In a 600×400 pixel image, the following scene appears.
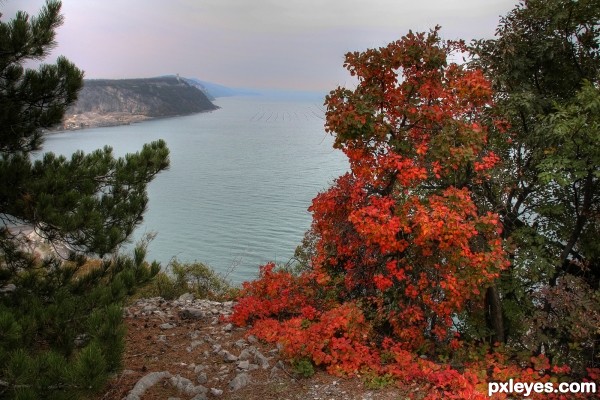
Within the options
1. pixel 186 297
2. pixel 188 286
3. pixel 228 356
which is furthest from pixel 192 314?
pixel 188 286

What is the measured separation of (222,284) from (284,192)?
25.0 m

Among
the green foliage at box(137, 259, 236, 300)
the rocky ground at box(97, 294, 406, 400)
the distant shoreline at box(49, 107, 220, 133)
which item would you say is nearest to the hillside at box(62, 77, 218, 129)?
the distant shoreline at box(49, 107, 220, 133)

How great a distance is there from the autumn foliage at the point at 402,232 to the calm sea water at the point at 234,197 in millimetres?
1130

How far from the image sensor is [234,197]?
39281 millimetres

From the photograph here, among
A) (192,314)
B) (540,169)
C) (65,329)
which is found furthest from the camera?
(192,314)

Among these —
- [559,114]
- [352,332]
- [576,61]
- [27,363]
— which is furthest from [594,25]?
[27,363]

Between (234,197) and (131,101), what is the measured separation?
75.6 meters

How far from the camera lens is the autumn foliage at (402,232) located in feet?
21.8

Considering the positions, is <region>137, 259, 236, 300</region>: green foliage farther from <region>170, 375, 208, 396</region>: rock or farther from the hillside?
the hillside

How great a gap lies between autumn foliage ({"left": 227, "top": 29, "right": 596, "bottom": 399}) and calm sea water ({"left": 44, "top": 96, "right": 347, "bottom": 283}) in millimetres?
1130

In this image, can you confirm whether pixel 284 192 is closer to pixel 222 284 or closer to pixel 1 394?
pixel 222 284

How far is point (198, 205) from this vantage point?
37188mm

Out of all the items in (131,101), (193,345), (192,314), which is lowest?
(192,314)

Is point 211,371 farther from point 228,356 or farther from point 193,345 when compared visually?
point 193,345
